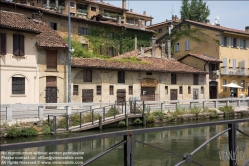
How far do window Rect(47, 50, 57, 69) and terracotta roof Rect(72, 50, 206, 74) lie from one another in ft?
4.85

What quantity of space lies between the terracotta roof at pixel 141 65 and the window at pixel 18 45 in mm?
4584

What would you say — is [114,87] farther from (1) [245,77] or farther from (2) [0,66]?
(1) [245,77]

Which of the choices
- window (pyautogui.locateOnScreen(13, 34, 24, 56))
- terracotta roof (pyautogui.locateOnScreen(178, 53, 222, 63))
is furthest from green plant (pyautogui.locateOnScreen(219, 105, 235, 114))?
window (pyautogui.locateOnScreen(13, 34, 24, 56))

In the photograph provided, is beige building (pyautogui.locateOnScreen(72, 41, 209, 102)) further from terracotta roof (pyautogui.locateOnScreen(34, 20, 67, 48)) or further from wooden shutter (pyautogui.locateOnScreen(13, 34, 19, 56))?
wooden shutter (pyautogui.locateOnScreen(13, 34, 19, 56))

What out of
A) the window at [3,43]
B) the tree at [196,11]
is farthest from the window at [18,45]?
the tree at [196,11]

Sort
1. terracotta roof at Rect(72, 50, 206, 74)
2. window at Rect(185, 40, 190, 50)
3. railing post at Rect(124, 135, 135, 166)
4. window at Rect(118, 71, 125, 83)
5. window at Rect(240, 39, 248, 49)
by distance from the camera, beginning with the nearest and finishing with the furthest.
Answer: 1. railing post at Rect(124, 135, 135, 166)
2. terracotta roof at Rect(72, 50, 206, 74)
3. window at Rect(118, 71, 125, 83)
4. window at Rect(185, 40, 190, 50)
5. window at Rect(240, 39, 248, 49)

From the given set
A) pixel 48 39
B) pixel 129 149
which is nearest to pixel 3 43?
pixel 48 39

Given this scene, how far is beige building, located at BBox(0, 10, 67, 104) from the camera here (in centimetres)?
1856

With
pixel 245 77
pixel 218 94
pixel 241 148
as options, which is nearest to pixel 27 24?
pixel 241 148

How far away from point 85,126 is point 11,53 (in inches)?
270

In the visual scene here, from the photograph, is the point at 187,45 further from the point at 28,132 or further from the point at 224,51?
the point at 28,132

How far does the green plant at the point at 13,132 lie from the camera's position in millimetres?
14857

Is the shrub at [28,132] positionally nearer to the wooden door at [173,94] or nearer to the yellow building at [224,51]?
the wooden door at [173,94]

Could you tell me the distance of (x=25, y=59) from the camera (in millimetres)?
20156
